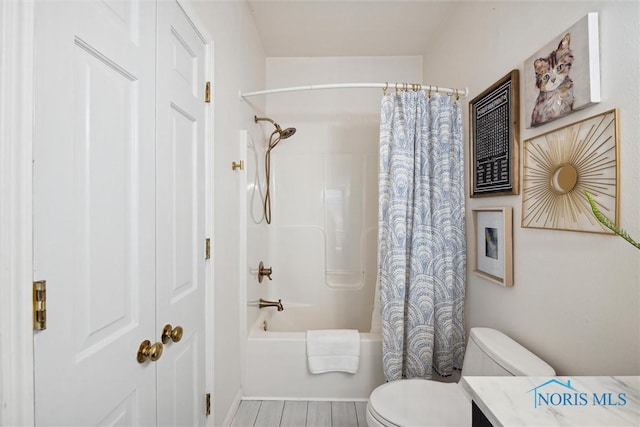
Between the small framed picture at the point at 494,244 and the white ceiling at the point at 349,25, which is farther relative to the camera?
the white ceiling at the point at 349,25

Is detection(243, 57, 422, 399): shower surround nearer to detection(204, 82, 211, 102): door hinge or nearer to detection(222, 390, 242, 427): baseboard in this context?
detection(222, 390, 242, 427): baseboard

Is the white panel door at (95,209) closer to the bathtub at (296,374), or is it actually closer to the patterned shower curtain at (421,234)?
the bathtub at (296,374)

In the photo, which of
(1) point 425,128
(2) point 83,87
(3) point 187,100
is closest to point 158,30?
(3) point 187,100

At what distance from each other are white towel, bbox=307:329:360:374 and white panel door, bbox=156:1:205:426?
2.45 feet

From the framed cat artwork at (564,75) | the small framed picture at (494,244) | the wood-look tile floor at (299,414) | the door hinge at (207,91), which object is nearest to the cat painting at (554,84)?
the framed cat artwork at (564,75)

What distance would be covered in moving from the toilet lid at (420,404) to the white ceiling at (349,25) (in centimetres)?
230

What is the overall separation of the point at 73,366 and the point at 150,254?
36 centimetres

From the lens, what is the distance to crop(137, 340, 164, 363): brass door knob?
0.95 meters

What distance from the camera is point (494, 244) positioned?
5.46 feet

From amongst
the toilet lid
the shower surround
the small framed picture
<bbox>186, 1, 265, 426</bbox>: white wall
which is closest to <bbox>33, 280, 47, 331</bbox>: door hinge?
<bbox>186, 1, 265, 426</bbox>: white wall

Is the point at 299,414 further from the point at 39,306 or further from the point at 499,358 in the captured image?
the point at 39,306

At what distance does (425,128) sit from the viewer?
188 cm

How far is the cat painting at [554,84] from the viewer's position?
1174mm

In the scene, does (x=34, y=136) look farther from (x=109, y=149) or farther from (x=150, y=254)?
(x=150, y=254)
